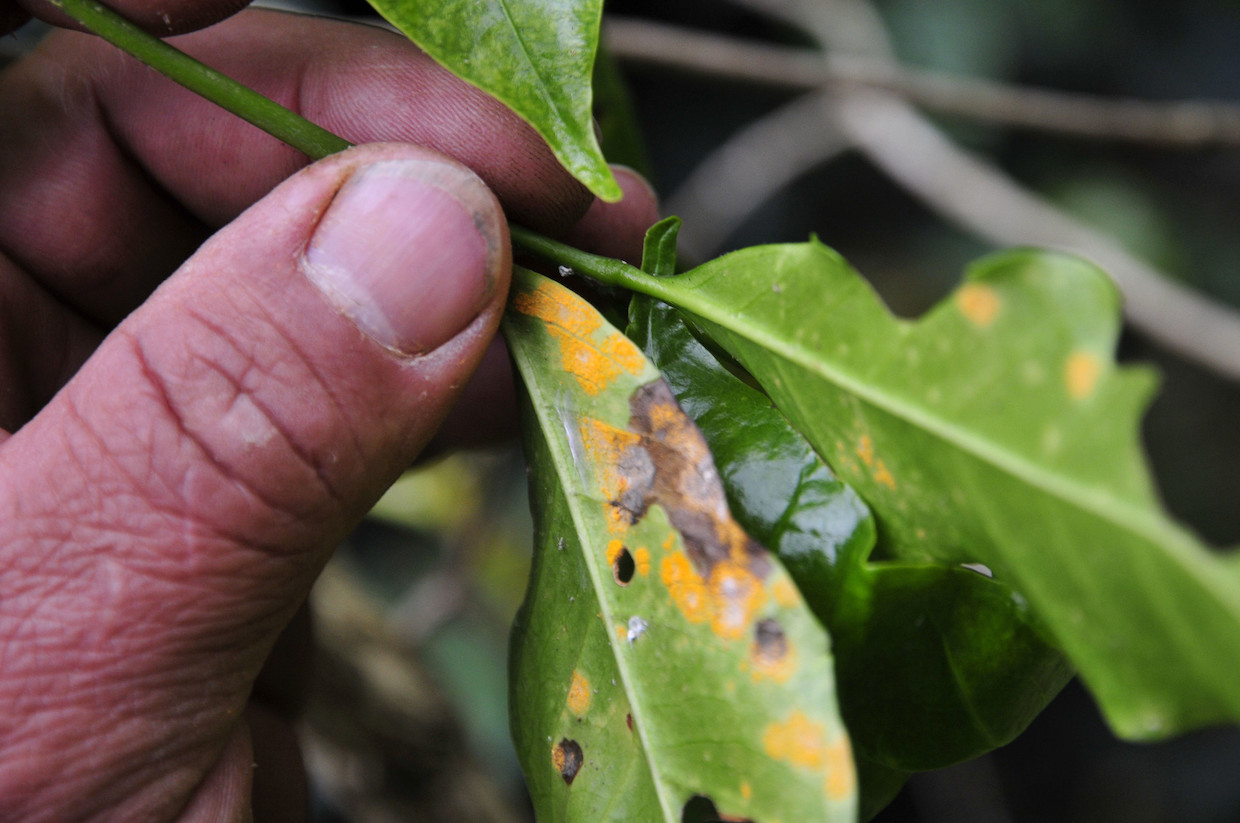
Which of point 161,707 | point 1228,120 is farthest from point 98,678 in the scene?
point 1228,120

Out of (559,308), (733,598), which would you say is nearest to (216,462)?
(559,308)

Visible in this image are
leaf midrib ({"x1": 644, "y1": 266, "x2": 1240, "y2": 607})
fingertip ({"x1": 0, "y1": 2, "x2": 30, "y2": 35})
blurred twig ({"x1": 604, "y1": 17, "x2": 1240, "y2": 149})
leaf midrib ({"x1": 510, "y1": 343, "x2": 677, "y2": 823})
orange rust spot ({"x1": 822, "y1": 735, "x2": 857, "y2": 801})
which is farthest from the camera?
blurred twig ({"x1": 604, "y1": 17, "x2": 1240, "y2": 149})

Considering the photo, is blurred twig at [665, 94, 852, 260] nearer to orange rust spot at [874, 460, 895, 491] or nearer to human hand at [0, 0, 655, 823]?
human hand at [0, 0, 655, 823]

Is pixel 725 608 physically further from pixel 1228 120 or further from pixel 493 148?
pixel 1228 120

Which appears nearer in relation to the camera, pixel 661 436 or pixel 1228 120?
pixel 661 436

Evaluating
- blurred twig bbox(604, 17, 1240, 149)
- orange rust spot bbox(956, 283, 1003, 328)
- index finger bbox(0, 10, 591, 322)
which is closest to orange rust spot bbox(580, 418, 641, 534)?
orange rust spot bbox(956, 283, 1003, 328)

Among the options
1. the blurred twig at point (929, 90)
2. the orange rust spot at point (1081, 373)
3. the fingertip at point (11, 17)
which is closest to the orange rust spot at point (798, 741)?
the orange rust spot at point (1081, 373)
